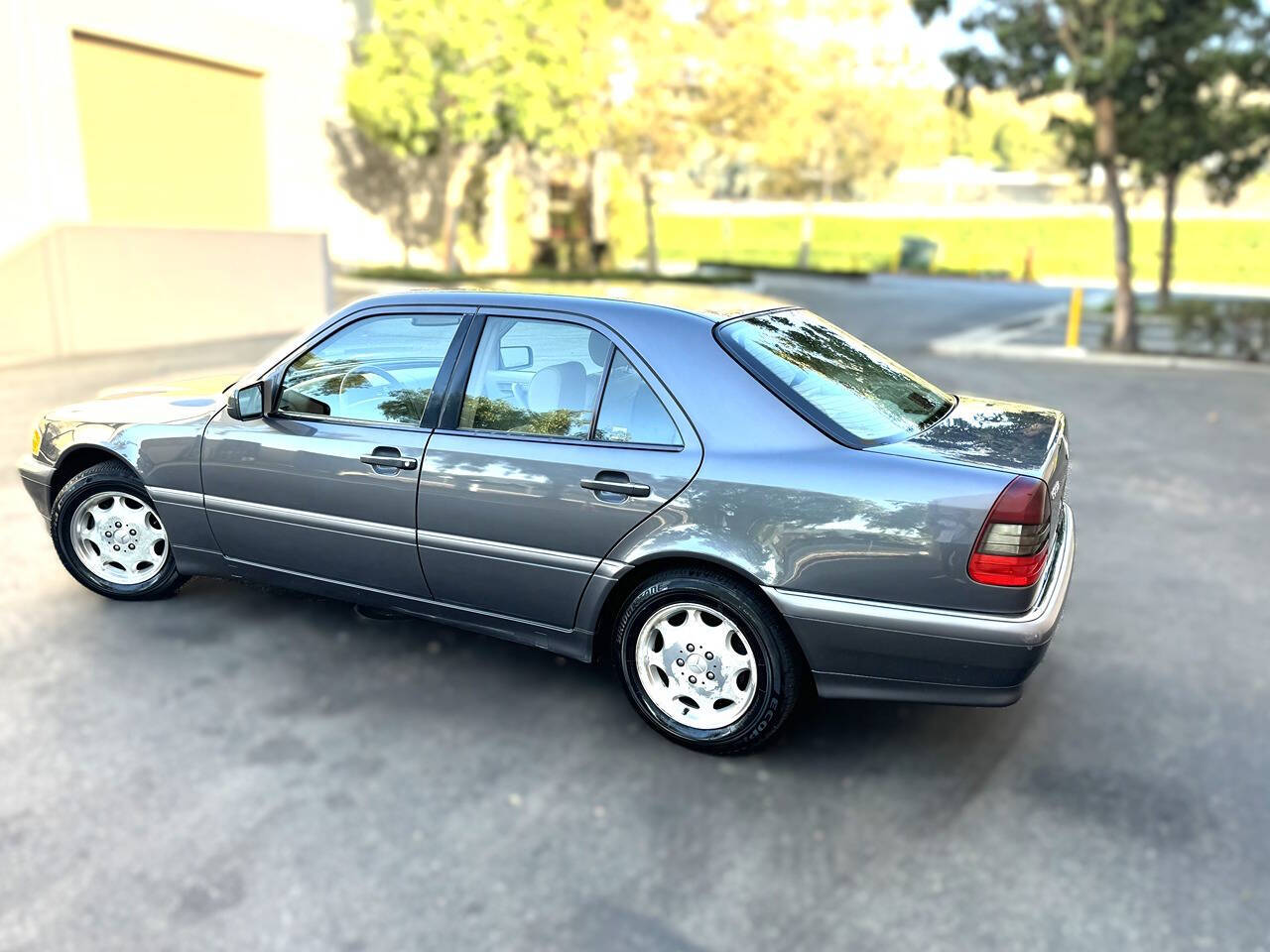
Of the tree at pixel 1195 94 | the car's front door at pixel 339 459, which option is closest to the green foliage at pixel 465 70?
the tree at pixel 1195 94

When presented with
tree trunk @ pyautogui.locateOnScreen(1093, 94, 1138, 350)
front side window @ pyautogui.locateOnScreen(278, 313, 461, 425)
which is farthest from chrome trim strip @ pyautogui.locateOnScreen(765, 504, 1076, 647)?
tree trunk @ pyautogui.locateOnScreen(1093, 94, 1138, 350)

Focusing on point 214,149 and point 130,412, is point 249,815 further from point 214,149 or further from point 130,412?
point 214,149

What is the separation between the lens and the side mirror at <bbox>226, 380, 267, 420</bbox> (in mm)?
4090

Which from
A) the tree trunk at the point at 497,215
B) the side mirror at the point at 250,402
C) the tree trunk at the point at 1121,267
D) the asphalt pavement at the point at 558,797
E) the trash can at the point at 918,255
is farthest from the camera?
the trash can at the point at 918,255

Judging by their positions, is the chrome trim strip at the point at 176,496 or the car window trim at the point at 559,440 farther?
the chrome trim strip at the point at 176,496

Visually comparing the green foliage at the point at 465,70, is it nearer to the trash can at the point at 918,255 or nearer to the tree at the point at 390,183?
the tree at the point at 390,183

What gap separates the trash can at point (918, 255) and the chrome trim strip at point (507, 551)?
45753 mm

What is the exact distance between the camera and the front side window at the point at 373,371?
388cm

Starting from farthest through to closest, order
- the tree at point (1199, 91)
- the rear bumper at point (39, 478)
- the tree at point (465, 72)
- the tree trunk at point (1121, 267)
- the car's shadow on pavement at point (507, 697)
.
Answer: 1. the tree at point (465, 72)
2. the tree trunk at point (1121, 267)
3. the tree at point (1199, 91)
4. the rear bumper at point (39, 478)
5. the car's shadow on pavement at point (507, 697)

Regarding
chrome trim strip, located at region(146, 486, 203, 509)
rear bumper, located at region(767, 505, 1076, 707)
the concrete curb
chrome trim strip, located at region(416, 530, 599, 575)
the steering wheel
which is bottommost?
the concrete curb

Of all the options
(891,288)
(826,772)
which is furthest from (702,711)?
(891,288)

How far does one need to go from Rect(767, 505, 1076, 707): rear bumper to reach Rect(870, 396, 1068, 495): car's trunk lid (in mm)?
431

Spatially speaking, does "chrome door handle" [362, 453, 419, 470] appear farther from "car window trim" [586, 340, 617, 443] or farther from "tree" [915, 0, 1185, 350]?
"tree" [915, 0, 1185, 350]

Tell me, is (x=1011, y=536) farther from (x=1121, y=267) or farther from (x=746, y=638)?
(x=1121, y=267)
